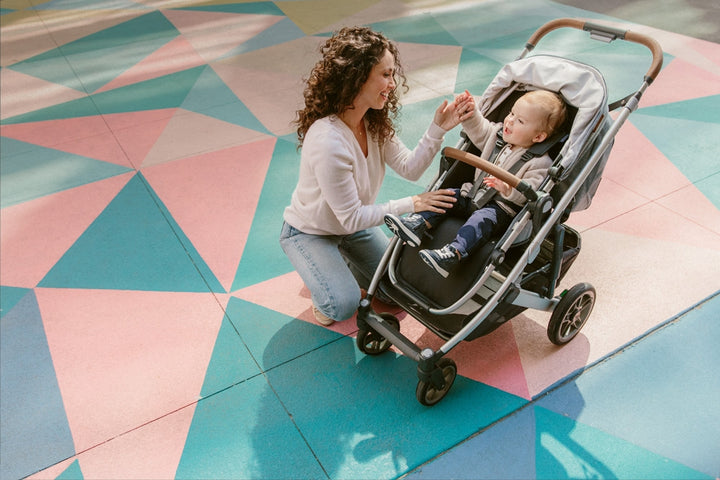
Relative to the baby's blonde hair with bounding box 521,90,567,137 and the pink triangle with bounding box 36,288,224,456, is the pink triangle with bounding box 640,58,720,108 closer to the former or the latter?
the baby's blonde hair with bounding box 521,90,567,137

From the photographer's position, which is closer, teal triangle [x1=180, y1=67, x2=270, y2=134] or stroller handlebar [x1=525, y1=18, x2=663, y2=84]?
stroller handlebar [x1=525, y1=18, x2=663, y2=84]

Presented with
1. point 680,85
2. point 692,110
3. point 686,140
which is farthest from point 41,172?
point 680,85

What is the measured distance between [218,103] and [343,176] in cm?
273

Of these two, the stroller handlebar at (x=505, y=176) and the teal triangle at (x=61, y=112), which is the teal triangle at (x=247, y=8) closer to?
the teal triangle at (x=61, y=112)

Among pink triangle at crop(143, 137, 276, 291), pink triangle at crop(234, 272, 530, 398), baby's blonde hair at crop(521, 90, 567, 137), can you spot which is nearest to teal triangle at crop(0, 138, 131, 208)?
pink triangle at crop(143, 137, 276, 291)

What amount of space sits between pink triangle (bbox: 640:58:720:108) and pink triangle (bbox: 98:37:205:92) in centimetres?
384

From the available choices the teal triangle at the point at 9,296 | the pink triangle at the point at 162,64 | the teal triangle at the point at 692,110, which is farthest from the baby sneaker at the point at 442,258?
the pink triangle at the point at 162,64

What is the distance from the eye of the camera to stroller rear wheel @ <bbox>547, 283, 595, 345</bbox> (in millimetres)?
2326

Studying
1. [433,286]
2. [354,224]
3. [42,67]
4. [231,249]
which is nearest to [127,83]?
[42,67]

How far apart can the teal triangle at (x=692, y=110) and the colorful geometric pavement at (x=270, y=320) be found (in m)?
0.02

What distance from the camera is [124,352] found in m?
2.62

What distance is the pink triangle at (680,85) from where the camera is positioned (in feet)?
14.0

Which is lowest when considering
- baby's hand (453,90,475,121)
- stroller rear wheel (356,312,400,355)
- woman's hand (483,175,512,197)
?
stroller rear wheel (356,312,400,355)

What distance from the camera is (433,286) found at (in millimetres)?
2199
